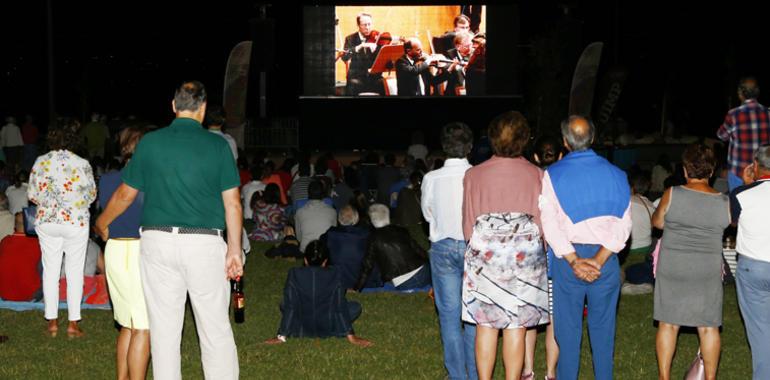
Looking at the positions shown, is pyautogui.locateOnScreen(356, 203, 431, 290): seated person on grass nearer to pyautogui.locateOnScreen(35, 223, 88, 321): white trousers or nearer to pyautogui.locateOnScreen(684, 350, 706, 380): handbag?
pyautogui.locateOnScreen(35, 223, 88, 321): white trousers

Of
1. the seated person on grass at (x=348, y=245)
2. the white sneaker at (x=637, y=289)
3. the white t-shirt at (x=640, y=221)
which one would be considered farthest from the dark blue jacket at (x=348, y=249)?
the white t-shirt at (x=640, y=221)

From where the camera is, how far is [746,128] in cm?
930

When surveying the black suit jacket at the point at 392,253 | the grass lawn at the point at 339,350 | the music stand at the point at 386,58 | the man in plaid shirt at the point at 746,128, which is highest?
the music stand at the point at 386,58

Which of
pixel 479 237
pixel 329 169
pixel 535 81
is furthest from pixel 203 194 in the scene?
pixel 535 81

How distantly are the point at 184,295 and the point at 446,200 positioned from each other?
1.68 m

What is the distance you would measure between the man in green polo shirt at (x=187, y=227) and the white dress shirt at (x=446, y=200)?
133cm

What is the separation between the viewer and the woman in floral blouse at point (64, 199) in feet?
27.4

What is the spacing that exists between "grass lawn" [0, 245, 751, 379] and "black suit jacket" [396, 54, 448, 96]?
21.5m

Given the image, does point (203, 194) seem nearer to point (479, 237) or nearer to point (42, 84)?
point (479, 237)

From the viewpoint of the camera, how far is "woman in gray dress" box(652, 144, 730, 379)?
6574 mm

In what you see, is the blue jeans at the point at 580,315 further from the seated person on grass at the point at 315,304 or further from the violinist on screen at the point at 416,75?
the violinist on screen at the point at 416,75

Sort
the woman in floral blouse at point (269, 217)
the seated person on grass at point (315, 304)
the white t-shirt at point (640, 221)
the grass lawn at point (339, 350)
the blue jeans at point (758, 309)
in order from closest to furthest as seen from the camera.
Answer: the blue jeans at point (758, 309), the grass lawn at point (339, 350), the seated person on grass at point (315, 304), the white t-shirt at point (640, 221), the woman in floral blouse at point (269, 217)

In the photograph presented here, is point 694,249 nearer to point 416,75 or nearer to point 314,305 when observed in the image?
point 314,305

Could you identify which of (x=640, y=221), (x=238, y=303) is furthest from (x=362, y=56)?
(x=238, y=303)
